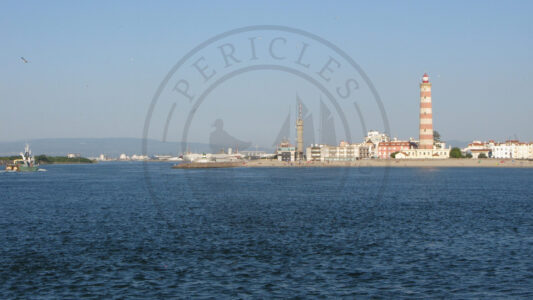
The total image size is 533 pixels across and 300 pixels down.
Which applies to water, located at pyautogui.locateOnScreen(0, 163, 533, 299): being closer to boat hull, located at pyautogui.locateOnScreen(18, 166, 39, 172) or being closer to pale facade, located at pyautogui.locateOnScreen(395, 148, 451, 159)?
boat hull, located at pyautogui.locateOnScreen(18, 166, 39, 172)

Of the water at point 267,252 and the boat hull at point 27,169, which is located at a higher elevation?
the boat hull at point 27,169

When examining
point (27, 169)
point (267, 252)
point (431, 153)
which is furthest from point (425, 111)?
point (267, 252)

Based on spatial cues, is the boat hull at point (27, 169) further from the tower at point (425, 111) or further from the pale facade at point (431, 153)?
the pale facade at point (431, 153)

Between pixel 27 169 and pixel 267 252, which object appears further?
pixel 27 169

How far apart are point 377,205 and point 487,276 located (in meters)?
31.0

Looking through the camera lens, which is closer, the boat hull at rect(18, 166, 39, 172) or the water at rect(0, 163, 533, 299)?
the water at rect(0, 163, 533, 299)

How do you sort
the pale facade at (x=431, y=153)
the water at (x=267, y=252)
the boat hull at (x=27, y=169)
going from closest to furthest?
the water at (x=267, y=252)
the boat hull at (x=27, y=169)
the pale facade at (x=431, y=153)

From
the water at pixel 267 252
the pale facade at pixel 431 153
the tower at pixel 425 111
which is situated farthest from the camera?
the pale facade at pixel 431 153

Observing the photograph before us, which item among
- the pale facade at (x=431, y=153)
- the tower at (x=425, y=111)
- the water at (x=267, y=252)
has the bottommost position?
the water at (x=267, y=252)

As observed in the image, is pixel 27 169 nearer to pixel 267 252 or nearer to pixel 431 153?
pixel 431 153

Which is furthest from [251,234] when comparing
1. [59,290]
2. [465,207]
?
[465,207]

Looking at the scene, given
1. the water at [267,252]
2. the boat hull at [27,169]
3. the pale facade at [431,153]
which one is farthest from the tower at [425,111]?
the water at [267,252]

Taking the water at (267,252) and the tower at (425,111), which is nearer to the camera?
the water at (267,252)

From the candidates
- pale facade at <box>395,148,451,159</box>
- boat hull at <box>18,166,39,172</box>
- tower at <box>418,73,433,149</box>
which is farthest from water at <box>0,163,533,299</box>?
pale facade at <box>395,148,451,159</box>
